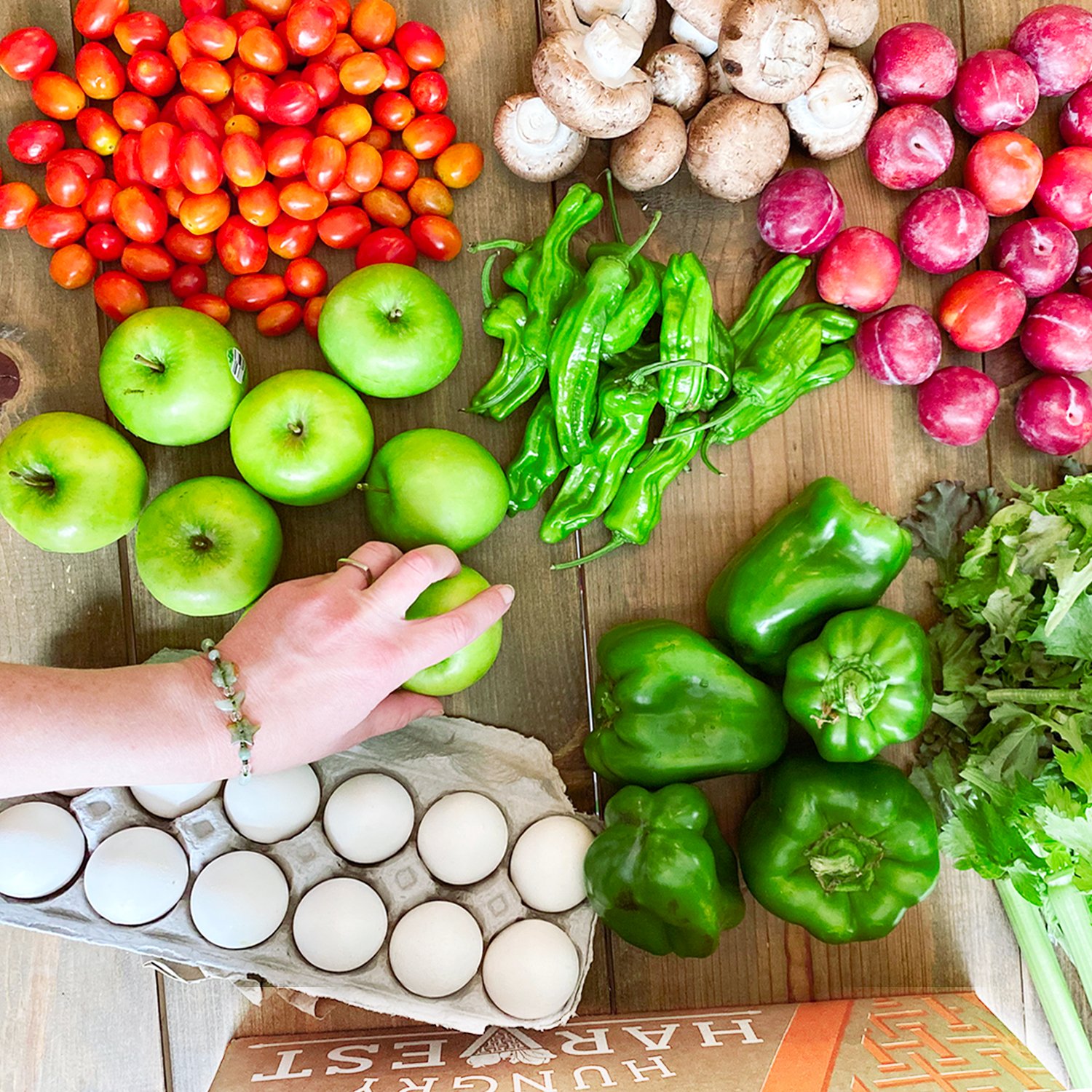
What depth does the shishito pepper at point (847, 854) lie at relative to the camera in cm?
107

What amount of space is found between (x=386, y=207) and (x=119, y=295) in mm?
334

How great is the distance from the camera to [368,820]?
42.1 inches

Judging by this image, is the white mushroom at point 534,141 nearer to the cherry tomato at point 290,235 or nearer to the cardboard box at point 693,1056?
the cherry tomato at point 290,235

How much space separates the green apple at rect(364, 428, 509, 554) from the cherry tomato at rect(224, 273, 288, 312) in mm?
249

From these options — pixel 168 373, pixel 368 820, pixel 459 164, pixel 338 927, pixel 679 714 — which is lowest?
pixel 338 927

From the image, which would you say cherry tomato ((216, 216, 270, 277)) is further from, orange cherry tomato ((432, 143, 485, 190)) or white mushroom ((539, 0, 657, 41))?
white mushroom ((539, 0, 657, 41))

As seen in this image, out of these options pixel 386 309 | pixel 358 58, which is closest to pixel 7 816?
pixel 386 309

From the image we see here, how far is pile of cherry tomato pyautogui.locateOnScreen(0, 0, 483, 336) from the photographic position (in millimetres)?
1145

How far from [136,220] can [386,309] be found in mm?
339

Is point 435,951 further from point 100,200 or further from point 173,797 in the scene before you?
point 100,200

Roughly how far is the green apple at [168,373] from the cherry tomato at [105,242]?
0.15 metres

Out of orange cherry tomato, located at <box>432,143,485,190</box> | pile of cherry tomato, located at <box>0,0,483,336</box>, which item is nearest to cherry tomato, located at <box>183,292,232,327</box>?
pile of cherry tomato, located at <box>0,0,483,336</box>

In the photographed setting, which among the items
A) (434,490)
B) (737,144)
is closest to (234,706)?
(434,490)

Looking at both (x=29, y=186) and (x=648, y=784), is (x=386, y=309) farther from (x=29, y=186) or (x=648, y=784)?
(x=648, y=784)
